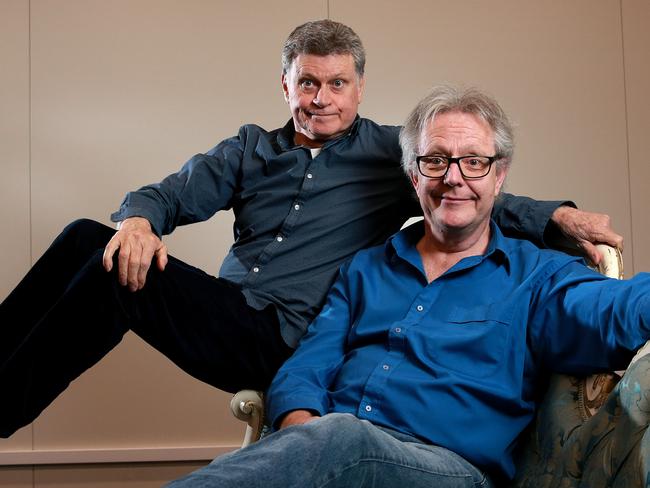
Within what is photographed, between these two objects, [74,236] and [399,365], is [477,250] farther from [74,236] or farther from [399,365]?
[74,236]

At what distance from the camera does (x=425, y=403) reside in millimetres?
1749

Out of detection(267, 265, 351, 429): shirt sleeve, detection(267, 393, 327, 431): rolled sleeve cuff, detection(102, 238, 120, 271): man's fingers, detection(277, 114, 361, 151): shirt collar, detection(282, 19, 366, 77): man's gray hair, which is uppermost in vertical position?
detection(282, 19, 366, 77): man's gray hair

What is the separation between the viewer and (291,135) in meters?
2.48

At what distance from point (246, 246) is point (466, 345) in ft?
2.50

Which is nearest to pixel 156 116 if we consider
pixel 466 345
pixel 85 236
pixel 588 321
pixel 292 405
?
pixel 85 236

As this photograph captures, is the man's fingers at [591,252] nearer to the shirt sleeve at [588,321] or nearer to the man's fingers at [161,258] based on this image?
the shirt sleeve at [588,321]

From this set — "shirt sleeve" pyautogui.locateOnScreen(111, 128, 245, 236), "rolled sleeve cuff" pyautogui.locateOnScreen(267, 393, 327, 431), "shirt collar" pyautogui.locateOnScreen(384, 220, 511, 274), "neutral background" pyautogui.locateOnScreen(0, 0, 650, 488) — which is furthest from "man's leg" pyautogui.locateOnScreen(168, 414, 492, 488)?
"neutral background" pyautogui.locateOnScreen(0, 0, 650, 488)

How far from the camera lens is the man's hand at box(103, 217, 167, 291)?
6.22 ft

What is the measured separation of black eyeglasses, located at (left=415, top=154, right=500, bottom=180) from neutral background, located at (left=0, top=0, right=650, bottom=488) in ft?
6.41

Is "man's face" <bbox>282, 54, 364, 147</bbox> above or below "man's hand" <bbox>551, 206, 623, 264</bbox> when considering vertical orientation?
above

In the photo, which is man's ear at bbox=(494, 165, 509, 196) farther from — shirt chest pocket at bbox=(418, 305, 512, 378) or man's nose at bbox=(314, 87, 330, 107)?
man's nose at bbox=(314, 87, 330, 107)

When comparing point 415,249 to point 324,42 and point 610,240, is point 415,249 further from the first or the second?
point 324,42

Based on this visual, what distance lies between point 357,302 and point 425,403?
351mm

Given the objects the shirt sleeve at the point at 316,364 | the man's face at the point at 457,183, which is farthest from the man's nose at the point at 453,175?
the shirt sleeve at the point at 316,364
